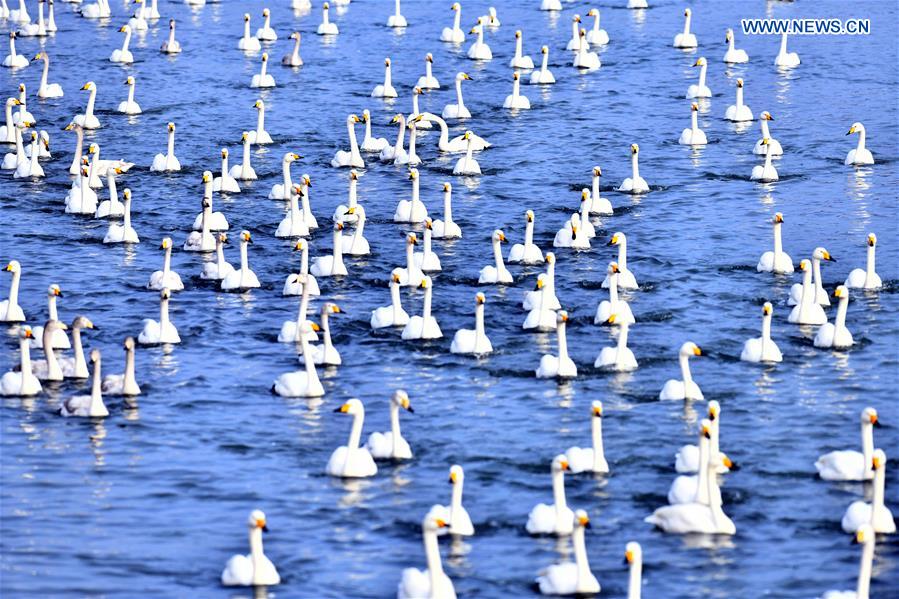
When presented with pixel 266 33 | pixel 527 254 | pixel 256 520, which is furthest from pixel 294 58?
pixel 256 520

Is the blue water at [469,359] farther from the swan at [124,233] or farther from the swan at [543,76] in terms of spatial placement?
the swan at [543,76]

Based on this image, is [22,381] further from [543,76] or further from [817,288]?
[543,76]

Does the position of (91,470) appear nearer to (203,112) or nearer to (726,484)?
(726,484)

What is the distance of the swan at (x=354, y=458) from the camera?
35844 millimetres

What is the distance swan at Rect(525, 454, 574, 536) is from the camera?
32.9m

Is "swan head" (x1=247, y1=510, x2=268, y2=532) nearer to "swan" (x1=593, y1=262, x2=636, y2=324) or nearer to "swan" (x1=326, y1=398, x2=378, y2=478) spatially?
"swan" (x1=326, y1=398, x2=378, y2=478)

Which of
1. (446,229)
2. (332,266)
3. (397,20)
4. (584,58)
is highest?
(397,20)

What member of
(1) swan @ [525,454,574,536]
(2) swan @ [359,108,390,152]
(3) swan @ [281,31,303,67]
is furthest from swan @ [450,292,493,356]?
(3) swan @ [281,31,303,67]

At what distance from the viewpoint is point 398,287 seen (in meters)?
44.4

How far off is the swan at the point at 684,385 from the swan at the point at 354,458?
20.9ft

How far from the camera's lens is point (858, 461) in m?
35.4

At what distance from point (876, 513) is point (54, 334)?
58.9 feet

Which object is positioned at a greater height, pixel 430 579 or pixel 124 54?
pixel 124 54

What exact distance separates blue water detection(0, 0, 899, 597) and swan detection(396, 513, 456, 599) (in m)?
1.16
